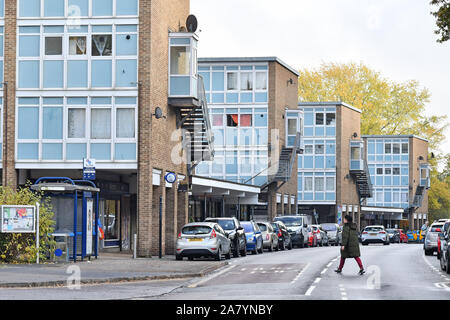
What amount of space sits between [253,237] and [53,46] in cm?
1237

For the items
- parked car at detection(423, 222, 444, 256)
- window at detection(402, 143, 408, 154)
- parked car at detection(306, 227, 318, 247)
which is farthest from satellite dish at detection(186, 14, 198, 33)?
window at detection(402, 143, 408, 154)

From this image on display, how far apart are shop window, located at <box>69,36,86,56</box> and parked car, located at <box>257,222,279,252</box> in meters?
13.3

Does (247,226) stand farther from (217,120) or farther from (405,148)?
(405,148)

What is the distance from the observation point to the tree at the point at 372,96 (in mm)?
92625

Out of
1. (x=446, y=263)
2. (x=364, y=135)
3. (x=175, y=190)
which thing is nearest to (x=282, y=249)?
(x=175, y=190)

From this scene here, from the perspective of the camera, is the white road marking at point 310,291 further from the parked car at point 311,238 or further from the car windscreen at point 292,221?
the parked car at point 311,238

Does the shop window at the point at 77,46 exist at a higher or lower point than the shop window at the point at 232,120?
higher

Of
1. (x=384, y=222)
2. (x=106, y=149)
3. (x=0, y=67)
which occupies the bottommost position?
(x=384, y=222)

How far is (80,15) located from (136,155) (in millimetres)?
6060

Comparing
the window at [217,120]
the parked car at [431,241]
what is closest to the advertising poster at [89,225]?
the parked car at [431,241]

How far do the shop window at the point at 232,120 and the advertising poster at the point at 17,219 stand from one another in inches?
1528

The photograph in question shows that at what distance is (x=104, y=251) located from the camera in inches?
1587
